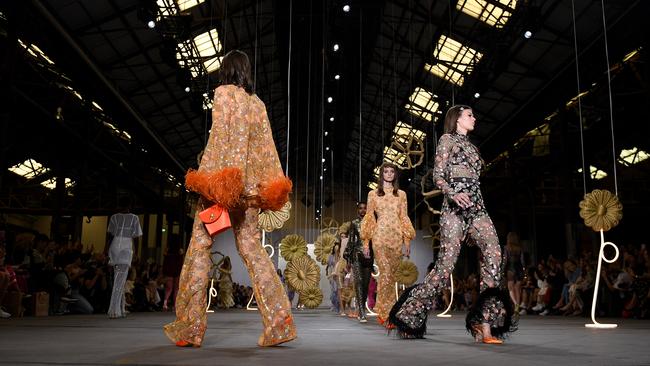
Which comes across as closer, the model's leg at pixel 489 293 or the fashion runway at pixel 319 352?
the fashion runway at pixel 319 352

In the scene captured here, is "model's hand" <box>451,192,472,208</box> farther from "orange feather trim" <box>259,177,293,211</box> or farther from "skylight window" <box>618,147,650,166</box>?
"skylight window" <box>618,147,650,166</box>

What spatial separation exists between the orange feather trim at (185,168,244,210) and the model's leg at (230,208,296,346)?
22cm

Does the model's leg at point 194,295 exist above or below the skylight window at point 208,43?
below

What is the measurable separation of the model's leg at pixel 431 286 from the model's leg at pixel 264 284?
1.05 metres

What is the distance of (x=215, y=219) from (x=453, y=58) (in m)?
17.4

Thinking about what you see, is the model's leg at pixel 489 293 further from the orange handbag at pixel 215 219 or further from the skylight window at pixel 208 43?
the skylight window at pixel 208 43

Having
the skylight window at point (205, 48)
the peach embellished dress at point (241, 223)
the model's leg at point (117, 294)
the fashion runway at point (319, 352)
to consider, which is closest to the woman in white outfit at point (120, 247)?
the model's leg at point (117, 294)

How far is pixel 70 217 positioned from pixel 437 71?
2284cm

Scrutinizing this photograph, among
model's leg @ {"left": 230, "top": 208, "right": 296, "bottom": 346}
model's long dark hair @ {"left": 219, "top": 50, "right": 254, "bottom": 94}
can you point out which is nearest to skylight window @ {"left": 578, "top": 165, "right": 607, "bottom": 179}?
model's long dark hair @ {"left": 219, "top": 50, "right": 254, "bottom": 94}

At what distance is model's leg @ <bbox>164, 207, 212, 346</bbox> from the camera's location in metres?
3.57

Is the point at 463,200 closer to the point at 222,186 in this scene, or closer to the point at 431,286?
the point at 431,286

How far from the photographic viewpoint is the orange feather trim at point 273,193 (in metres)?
3.68

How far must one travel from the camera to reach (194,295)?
3580 mm

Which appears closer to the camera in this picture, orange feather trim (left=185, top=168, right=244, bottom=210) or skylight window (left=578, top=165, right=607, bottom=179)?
orange feather trim (left=185, top=168, right=244, bottom=210)
